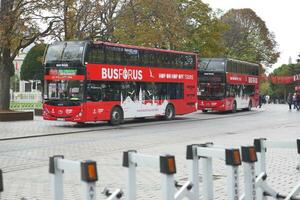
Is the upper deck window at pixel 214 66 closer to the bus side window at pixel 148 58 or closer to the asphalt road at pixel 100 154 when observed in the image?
the bus side window at pixel 148 58

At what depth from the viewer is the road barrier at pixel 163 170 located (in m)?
4.96

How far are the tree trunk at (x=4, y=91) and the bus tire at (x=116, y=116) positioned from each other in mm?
7913

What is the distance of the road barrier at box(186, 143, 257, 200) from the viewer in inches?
217

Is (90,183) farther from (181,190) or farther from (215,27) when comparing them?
(215,27)

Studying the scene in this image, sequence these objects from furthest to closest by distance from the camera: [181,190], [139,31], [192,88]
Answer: [139,31], [192,88], [181,190]

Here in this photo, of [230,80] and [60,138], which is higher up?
[230,80]

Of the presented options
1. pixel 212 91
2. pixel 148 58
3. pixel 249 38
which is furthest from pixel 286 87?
pixel 148 58

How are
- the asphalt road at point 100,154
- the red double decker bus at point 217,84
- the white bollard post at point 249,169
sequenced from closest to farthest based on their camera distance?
the white bollard post at point 249,169
the asphalt road at point 100,154
the red double decker bus at point 217,84

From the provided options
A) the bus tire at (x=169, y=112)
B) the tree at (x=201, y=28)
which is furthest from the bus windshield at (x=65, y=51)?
the tree at (x=201, y=28)

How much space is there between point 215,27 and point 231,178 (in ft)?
161

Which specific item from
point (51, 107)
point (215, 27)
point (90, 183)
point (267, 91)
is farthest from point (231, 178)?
point (267, 91)

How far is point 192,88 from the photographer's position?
32.0m

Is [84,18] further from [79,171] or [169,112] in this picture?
[79,171]

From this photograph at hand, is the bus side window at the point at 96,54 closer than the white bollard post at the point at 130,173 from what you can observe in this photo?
No
